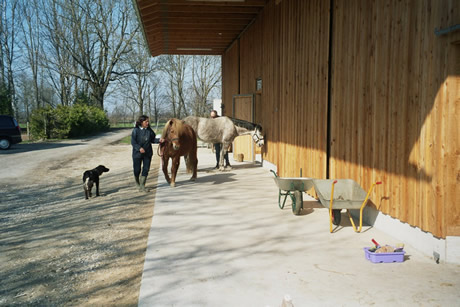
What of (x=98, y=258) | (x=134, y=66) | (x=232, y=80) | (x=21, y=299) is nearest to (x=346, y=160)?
(x=98, y=258)

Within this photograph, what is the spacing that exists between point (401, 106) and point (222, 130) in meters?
7.93

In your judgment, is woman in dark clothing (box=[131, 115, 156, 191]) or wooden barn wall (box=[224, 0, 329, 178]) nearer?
wooden barn wall (box=[224, 0, 329, 178])

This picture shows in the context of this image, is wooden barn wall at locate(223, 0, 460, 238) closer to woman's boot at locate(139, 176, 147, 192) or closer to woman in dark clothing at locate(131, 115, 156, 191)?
woman in dark clothing at locate(131, 115, 156, 191)

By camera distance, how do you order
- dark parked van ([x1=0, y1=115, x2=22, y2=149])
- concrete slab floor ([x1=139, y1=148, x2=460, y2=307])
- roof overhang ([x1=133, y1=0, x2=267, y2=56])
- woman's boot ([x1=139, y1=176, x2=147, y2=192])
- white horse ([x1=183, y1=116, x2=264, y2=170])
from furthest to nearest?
dark parked van ([x1=0, y1=115, x2=22, y2=149]) < white horse ([x1=183, y1=116, x2=264, y2=170]) < roof overhang ([x1=133, y1=0, x2=267, y2=56]) < woman's boot ([x1=139, y1=176, x2=147, y2=192]) < concrete slab floor ([x1=139, y1=148, x2=460, y2=307])

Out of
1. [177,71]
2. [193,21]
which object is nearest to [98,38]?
[177,71]

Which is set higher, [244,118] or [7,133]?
[244,118]

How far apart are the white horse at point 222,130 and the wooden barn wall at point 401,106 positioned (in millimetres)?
5664

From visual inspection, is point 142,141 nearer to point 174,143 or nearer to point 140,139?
point 140,139

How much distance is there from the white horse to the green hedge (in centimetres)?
1787

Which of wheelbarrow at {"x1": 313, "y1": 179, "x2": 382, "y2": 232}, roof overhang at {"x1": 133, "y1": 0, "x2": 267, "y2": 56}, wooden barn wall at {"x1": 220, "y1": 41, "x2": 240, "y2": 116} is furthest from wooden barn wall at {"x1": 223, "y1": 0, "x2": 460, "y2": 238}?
wooden barn wall at {"x1": 220, "y1": 41, "x2": 240, "y2": 116}

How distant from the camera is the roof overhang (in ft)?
38.4

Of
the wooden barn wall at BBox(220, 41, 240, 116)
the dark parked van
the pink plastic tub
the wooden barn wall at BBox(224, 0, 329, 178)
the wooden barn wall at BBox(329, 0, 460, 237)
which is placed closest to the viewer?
Result: the wooden barn wall at BBox(329, 0, 460, 237)

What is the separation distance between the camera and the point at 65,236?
610 centimetres

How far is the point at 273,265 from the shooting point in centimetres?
469
